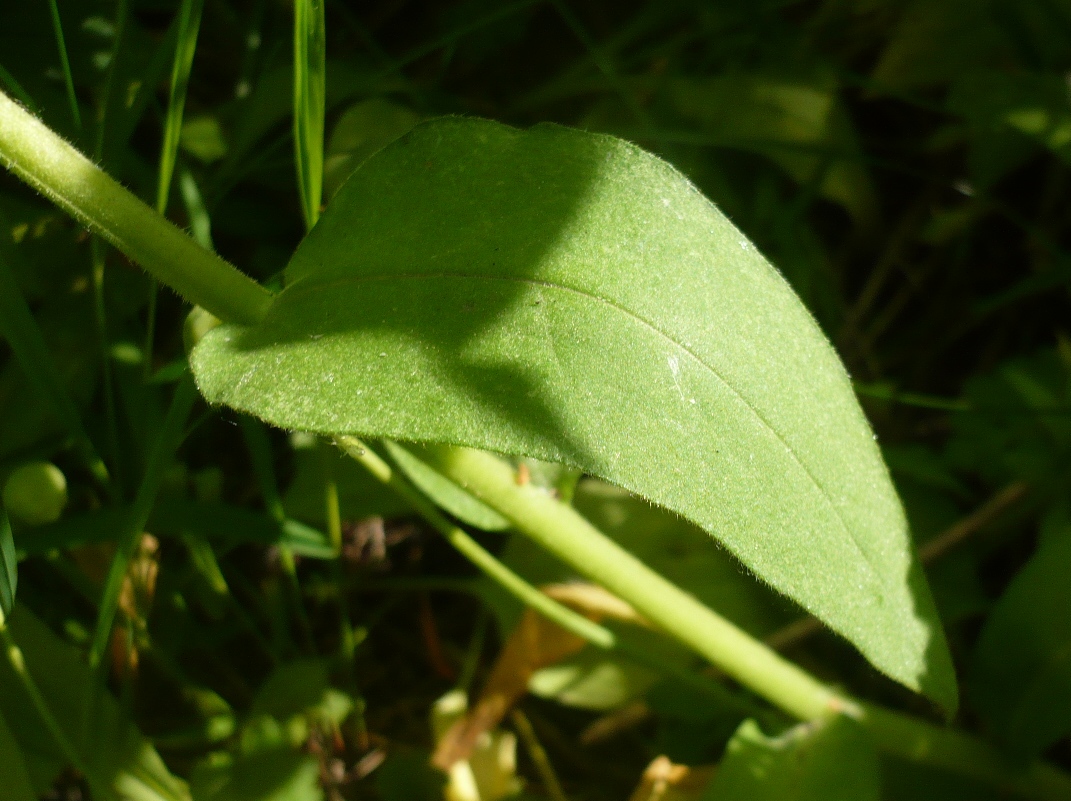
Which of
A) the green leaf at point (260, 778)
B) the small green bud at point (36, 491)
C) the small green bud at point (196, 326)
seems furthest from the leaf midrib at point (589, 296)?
the green leaf at point (260, 778)

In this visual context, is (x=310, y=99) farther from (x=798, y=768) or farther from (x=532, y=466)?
(x=798, y=768)

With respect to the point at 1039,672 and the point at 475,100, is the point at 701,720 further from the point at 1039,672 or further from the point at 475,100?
the point at 475,100

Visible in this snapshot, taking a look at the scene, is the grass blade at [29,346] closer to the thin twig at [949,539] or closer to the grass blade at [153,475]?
the grass blade at [153,475]

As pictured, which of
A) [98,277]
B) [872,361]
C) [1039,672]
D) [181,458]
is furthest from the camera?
[872,361]

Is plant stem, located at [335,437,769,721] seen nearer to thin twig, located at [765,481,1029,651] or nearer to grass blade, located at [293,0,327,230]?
thin twig, located at [765,481,1029,651]

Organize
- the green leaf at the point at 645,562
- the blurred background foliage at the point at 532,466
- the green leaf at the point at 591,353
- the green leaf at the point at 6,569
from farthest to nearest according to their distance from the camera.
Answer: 1. the green leaf at the point at 645,562
2. the blurred background foliage at the point at 532,466
3. the green leaf at the point at 6,569
4. the green leaf at the point at 591,353

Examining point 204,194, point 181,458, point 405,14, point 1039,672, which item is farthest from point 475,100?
point 1039,672
